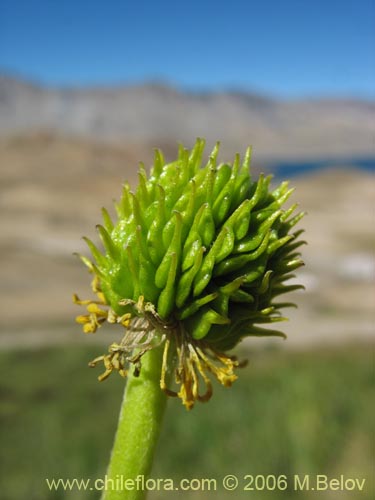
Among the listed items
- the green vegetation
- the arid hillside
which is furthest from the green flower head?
the arid hillside

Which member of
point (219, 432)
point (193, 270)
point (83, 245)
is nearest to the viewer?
point (193, 270)

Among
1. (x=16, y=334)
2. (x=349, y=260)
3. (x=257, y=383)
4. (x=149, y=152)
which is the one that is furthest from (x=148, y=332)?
(x=149, y=152)

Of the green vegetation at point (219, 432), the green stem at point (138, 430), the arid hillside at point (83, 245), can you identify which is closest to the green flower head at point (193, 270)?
the green stem at point (138, 430)

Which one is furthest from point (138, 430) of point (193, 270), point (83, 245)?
point (83, 245)

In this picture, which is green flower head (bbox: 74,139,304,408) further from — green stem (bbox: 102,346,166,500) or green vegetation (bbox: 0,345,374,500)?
green vegetation (bbox: 0,345,374,500)

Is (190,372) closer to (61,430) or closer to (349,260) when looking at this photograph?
(61,430)

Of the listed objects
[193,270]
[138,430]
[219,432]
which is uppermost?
[193,270]

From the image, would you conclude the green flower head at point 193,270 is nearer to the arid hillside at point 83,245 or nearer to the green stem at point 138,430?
the green stem at point 138,430

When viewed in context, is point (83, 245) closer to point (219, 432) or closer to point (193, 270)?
point (219, 432)
